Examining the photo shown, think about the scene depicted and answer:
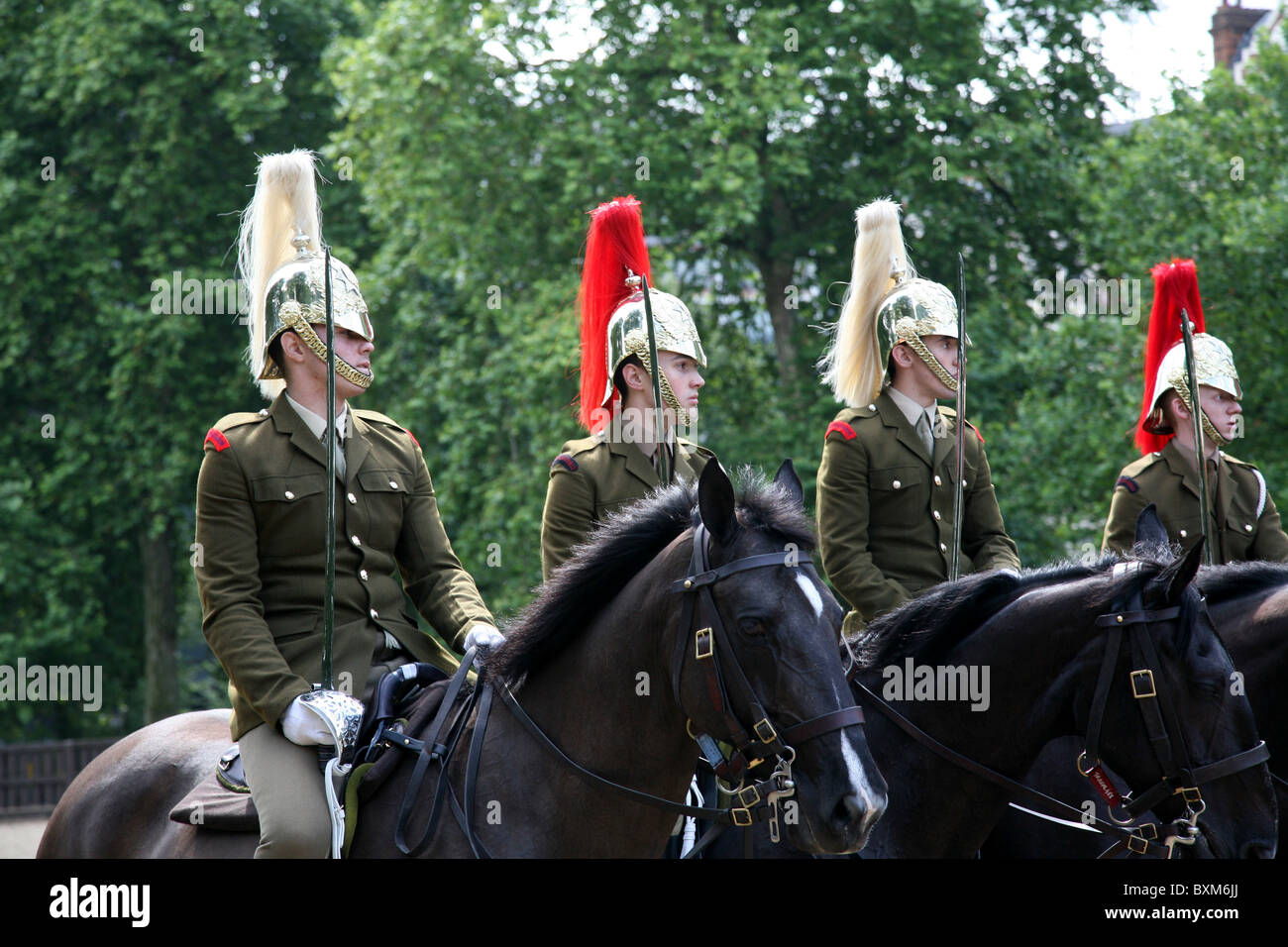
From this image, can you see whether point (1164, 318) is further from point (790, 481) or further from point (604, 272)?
point (790, 481)

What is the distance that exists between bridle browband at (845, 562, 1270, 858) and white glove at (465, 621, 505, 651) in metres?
1.48

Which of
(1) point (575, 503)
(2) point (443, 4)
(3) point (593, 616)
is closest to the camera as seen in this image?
(3) point (593, 616)

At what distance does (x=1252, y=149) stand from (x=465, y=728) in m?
13.7

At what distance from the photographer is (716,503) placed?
3.68 m

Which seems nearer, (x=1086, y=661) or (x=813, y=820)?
(x=813, y=820)

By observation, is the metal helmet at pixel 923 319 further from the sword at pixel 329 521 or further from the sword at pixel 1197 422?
the sword at pixel 329 521

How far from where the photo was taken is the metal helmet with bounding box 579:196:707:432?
5.69m

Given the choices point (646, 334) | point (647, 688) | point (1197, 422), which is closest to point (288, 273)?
point (646, 334)

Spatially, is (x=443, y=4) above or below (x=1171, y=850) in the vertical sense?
above

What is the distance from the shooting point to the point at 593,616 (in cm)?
398

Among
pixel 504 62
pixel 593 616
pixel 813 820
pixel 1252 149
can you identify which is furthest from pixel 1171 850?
pixel 504 62

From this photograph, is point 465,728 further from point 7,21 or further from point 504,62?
point 7,21

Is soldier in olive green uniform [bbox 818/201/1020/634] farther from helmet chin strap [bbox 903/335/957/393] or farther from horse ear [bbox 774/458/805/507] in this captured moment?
horse ear [bbox 774/458/805/507]

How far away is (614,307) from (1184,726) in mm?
2706
